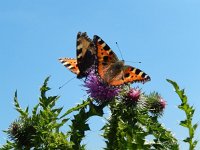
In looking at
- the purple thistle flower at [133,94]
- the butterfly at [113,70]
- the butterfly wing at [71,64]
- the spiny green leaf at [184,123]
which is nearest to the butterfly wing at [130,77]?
the butterfly at [113,70]

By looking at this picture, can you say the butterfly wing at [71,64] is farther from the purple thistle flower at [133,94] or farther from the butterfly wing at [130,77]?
the purple thistle flower at [133,94]

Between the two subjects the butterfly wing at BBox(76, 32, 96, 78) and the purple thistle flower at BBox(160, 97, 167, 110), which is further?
the purple thistle flower at BBox(160, 97, 167, 110)

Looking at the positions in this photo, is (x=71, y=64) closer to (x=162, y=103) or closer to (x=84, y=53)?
(x=84, y=53)

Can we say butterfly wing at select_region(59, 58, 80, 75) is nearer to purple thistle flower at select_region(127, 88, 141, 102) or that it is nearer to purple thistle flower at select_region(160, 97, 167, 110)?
purple thistle flower at select_region(127, 88, 141, 102)

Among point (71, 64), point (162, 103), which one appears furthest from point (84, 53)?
point (162, 103)

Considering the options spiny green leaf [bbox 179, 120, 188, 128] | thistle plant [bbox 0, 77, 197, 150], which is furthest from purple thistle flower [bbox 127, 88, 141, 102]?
spiny green leaf [bbox 179, 120, 188, 128]

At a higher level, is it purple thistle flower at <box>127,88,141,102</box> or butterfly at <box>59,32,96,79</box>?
butterfly at <box>59,32,96,79</box>

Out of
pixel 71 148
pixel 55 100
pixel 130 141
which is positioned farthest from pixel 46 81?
pixel 130 141
